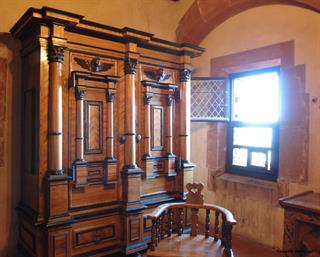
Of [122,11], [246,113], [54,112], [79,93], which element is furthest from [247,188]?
[122,11]

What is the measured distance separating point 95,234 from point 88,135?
87cm

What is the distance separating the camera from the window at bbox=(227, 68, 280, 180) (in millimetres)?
3226

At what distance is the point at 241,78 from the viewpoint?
11.7ft

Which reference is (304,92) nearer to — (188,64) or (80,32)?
(188,64)

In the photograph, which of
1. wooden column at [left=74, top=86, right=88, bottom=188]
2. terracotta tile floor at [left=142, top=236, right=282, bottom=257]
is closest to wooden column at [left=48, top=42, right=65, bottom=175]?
wooden column at [left=74, top=86, right=88, bottom=188]

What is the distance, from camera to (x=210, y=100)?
11.8 ft

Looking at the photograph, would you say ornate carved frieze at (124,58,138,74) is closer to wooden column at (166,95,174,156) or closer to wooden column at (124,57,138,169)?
wooden column at (124,57,138,169)

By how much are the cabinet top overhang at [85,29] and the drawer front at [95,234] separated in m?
1.64

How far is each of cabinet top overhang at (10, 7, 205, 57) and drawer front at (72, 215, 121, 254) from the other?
64.6 inches

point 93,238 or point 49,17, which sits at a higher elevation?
point 49,17

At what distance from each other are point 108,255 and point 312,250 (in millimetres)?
1685

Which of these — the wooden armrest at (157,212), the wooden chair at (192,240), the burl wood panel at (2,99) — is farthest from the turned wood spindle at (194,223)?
the burl wood panel at (2,99)

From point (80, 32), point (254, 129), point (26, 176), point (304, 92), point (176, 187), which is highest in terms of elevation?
point (80, 32)

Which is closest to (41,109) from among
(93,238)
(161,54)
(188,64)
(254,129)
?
(93,238)
